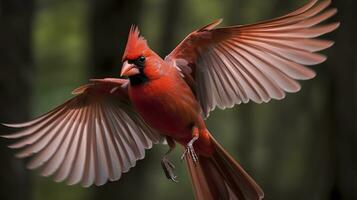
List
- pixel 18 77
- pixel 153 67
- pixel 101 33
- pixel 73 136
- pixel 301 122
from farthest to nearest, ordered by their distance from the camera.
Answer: pixel 301 122, pixel 101 33, pixel 18 77, pixel 73 136, pixel 153 67

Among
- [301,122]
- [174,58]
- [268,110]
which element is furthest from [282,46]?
[268,110]

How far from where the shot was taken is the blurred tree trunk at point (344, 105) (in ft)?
24.2

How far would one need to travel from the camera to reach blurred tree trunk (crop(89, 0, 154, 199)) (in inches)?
305

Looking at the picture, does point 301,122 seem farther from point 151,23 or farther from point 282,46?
point 282,46

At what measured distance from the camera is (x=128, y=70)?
439 cm

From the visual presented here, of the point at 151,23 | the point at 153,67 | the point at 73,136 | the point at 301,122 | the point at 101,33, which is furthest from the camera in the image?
the point at 151,23

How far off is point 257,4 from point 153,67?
712cm

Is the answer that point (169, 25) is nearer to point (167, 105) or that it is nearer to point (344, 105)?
point (344, 105)

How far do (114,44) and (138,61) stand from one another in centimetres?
325

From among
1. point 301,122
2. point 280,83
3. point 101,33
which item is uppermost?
point 101,33

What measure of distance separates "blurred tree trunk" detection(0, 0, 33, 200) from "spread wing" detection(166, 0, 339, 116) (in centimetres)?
181

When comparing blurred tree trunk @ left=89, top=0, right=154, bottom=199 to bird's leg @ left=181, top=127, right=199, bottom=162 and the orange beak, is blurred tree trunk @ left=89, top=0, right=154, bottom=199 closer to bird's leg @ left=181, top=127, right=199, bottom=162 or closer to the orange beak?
bird's leg @ left=181, top=127, right=199, bottom=162

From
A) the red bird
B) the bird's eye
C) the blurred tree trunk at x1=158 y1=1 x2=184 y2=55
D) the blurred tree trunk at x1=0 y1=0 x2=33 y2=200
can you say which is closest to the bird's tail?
the red bird

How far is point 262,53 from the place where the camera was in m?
4.82
